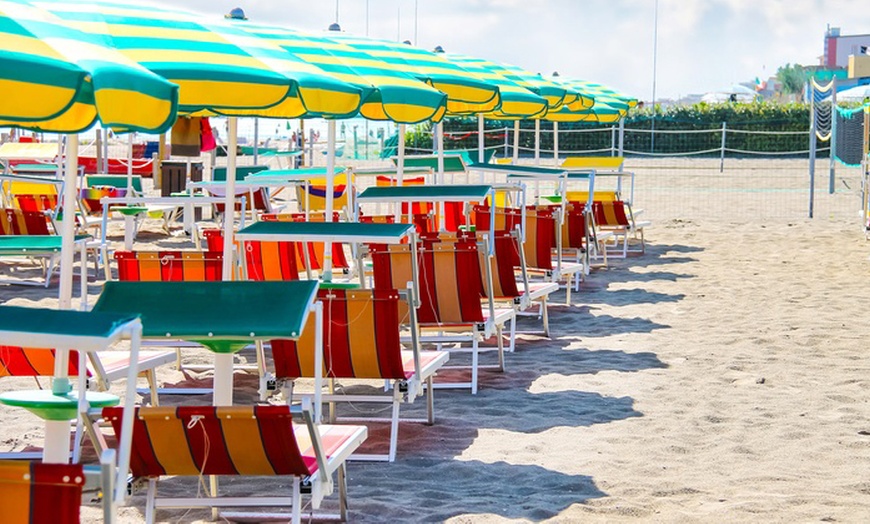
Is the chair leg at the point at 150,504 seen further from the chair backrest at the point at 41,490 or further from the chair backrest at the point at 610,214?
the chair backrest at the point at 610,214

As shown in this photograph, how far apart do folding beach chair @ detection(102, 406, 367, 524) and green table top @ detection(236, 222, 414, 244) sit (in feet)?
6.17

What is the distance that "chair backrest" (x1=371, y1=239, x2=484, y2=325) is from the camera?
22.7 feet

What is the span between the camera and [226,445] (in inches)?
148

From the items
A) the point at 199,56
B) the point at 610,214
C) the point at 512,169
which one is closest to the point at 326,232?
the point at 199,56

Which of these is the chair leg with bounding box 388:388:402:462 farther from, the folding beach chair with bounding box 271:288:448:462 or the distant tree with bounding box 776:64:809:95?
the distant tree with bounding box 776:64:809:95

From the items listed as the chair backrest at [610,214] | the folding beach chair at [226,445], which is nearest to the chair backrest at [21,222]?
the chair backrest at [610,214]

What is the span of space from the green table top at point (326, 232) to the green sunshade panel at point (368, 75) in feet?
2.82

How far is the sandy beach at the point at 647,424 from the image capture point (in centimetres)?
476

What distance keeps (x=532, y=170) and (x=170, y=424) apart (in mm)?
7583

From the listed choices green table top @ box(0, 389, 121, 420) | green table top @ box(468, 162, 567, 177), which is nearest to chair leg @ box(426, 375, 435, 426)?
green table top @ box(0, 389, 121, 420)

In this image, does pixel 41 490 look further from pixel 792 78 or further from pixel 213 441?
pixel 792 78

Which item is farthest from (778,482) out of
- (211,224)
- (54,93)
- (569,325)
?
(211,224)

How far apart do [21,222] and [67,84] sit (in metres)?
8.34

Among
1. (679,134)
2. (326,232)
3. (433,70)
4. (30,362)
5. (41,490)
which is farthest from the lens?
(679,134)
